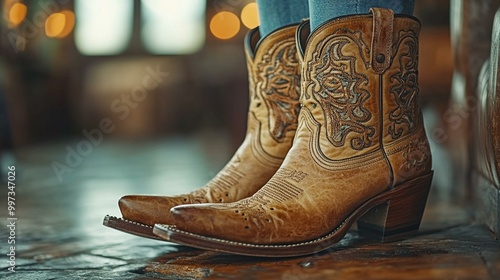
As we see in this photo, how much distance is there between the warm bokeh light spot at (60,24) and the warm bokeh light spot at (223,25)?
1.79 metres

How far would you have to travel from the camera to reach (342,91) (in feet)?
3.69

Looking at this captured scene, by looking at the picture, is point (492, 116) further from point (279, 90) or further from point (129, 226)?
point (129, 226)

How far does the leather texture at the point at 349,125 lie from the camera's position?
108 cm

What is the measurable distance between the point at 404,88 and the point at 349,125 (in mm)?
115

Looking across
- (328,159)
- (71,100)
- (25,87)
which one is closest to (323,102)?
(328,159)

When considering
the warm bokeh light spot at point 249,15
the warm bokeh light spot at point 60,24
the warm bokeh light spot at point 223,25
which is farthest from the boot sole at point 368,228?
the warm bokeh light spot at point 223,25

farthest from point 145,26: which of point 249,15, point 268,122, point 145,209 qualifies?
point 145,209

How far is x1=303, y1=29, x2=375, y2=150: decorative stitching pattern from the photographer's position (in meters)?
1.12

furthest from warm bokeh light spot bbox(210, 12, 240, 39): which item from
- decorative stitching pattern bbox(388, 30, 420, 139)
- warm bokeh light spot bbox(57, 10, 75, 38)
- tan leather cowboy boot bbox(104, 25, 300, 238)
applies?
decorative stitching pattern bbox(388, 30, 420, 139)

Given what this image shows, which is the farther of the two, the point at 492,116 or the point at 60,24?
the point at 60,24

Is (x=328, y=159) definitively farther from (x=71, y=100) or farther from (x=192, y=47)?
(x=192, y=47)

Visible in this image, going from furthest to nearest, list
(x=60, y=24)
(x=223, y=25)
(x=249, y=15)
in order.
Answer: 1. (x=223, y=25)
2. (x=249, y=15)
3. (x=60, y=24)

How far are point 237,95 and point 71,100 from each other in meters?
3.46

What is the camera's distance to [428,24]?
170 inches
